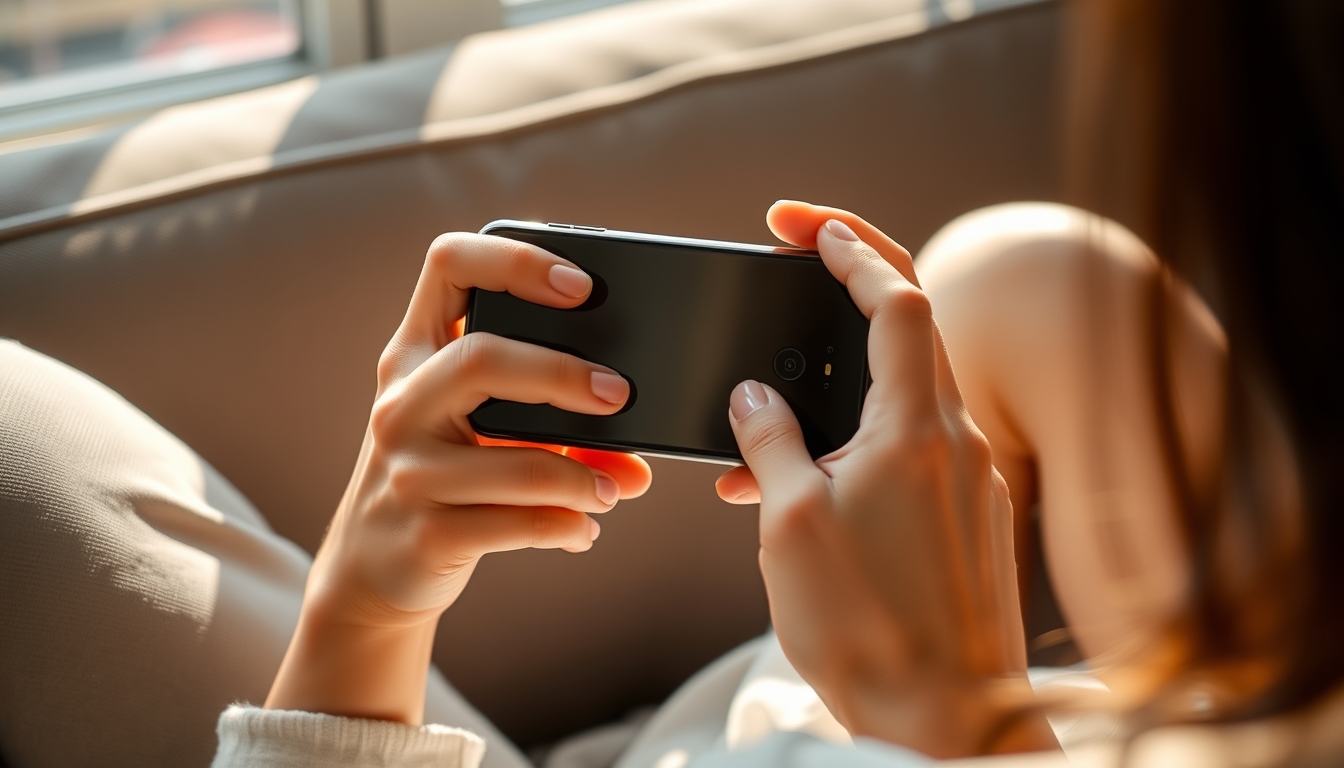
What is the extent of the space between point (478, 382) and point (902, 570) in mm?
228

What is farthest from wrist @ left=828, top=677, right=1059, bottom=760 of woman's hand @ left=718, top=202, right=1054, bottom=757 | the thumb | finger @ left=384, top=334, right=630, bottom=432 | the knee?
the knee

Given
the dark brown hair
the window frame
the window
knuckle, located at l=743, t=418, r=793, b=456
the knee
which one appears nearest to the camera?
the dark brown hair

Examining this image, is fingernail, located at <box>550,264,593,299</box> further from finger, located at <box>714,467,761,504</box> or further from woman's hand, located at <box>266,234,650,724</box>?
finger, located at <box>714,467,761,504</box>

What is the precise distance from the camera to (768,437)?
526 millimetres

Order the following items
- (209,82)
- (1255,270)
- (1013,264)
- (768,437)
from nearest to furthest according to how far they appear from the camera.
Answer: (1255,270)
(768,437)
(1013,264)
(209,82)

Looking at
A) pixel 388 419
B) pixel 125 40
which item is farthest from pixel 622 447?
pixel 125 40

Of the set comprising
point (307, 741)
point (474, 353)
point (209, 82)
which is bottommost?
point (307, 741)

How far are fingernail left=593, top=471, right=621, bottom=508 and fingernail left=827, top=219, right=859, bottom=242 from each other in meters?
0.18

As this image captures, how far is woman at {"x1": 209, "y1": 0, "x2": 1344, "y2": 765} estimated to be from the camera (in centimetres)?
40

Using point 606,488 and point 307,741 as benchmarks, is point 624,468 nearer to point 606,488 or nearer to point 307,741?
point 606,488

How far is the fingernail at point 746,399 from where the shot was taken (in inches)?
Answer: 21.9

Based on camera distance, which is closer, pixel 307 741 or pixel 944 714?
pixel 944 714

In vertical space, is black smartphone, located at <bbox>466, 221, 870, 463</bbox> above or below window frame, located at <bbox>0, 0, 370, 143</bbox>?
below

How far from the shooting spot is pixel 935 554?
467mm
